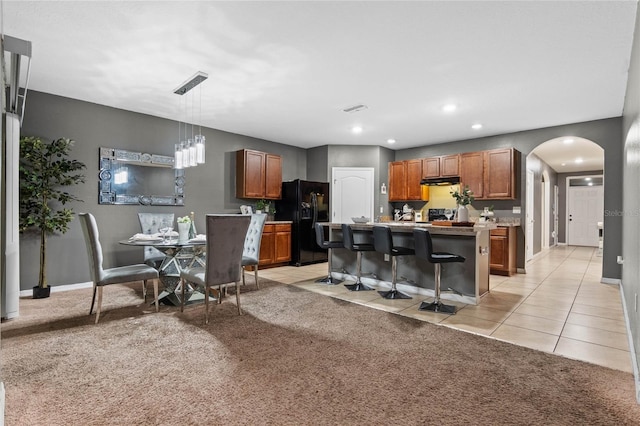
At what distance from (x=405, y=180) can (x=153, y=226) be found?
5.15 m

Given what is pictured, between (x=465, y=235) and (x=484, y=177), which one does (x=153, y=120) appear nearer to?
(x=465, y=235)

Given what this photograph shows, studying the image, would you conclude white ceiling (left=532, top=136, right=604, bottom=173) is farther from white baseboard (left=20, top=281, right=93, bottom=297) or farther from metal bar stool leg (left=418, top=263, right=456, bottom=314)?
white baseboard (left=20, top=281, right=93, bottom=297)

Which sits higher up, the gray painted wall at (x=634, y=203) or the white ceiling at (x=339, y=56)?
the white ceiling at (x=339, y=56)

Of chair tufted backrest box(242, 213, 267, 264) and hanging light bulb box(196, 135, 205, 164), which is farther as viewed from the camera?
chair tufted backrest box(242, 213, 267, 264)

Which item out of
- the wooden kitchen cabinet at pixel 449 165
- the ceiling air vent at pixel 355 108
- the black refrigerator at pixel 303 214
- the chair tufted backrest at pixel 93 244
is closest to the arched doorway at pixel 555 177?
the wooden kitchen cabinet at pixel 449 165

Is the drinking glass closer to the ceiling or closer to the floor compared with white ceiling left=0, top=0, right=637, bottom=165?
closer to the floor

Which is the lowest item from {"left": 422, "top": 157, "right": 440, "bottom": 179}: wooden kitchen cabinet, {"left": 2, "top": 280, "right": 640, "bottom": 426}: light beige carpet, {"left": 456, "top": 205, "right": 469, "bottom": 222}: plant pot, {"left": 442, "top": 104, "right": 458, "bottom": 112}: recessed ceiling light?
{"left": 2, "top": 280, "right": 640, "bottom": 426}: light beige carpet

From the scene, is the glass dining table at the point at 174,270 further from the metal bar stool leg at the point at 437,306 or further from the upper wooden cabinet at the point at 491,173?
the upper wooden cabinet at the point at 491,173

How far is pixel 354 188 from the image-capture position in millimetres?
7355

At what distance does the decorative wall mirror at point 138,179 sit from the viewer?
4.72 metres

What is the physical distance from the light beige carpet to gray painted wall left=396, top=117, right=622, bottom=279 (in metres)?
3.70

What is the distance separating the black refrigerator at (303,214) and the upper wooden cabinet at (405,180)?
169cm

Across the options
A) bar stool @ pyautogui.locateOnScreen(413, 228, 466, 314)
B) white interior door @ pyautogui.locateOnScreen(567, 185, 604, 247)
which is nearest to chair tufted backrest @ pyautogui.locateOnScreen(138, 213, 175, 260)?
bar stool @ pyautogui.locateOnScreen(413, 228, 466, 314)

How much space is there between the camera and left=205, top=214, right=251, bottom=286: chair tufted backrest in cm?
310
